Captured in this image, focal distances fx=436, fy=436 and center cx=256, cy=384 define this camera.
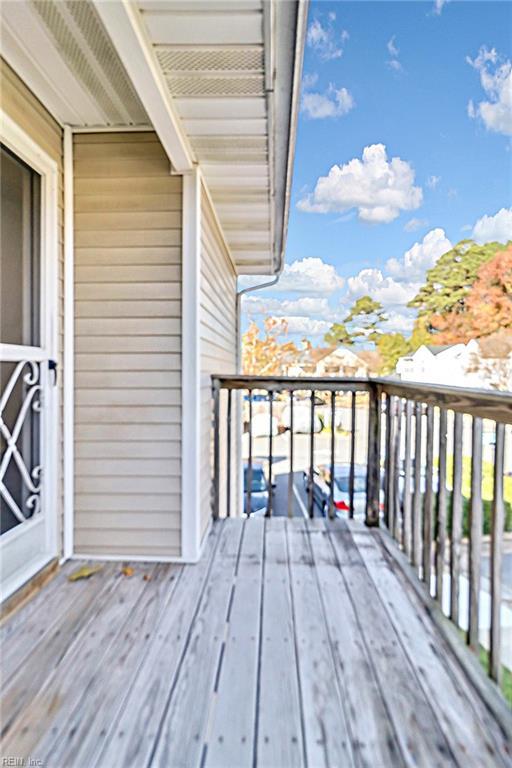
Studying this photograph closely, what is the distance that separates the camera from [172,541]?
241 cm

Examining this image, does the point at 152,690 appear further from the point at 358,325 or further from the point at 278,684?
the point at 358,325

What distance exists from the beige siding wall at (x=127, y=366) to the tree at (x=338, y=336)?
10.3 metres

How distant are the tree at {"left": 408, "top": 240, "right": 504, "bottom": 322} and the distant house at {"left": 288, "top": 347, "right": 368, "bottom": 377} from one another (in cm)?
192

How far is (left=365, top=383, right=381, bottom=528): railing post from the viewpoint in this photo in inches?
114

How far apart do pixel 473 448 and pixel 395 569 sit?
1008 millimetres

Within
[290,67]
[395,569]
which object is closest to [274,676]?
[395,569]

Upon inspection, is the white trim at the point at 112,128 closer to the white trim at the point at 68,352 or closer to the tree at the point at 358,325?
the white trim at the point at 68,352

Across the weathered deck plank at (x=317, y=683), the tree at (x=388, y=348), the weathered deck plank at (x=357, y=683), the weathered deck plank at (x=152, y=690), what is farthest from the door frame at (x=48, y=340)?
the tree at (x=388, y=348)

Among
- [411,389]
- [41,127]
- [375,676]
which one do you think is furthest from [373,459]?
[41,127]

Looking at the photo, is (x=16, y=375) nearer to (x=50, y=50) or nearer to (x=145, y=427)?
(x=145, y=427)

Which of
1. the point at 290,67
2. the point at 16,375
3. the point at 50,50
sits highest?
the point at 50,50

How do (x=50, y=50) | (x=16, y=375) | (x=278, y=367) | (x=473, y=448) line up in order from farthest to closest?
(x=278, y=367)
(x=16, y=375)
(x=50, y=50)
(x=473, y=448)

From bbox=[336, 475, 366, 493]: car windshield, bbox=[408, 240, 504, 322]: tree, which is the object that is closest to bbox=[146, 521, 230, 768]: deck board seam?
bbox=[336, 475, 366, 493]: car windshield

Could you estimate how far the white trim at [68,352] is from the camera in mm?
2361
